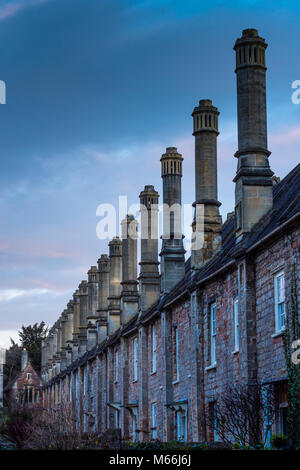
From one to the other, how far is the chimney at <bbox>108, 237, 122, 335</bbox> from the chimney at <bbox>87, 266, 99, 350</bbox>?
342 inches

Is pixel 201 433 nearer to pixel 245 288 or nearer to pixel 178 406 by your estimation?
pixel 178 406

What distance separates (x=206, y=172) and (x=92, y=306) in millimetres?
→ 31452

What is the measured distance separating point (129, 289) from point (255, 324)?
22559mm

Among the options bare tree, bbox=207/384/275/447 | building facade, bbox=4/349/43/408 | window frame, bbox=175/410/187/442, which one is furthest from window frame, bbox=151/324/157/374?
building facade, bbox=4/349/43/408

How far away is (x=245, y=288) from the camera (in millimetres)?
22344

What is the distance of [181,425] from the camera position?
98.7 ft

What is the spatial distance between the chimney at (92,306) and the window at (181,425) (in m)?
27.5

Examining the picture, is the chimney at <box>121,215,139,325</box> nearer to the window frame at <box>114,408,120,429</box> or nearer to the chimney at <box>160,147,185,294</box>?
the window frame at <box>114,408,120,429</box>

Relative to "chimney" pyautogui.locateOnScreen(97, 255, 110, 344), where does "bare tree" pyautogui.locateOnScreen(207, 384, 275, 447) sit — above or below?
below

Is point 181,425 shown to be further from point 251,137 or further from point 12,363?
point 12,363

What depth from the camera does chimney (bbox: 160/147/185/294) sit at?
34375 mm

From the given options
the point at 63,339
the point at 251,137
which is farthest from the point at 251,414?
the point at 63,339

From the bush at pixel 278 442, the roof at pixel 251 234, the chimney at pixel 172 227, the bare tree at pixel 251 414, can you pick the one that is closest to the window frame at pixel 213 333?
the roof at pixel 251 234
